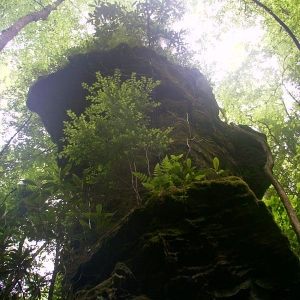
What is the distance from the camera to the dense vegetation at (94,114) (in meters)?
4.42

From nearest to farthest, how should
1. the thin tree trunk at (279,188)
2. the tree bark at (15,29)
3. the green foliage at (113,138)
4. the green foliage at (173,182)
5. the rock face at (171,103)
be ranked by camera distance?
the green foliage at (173,182) < the green foliage at (113,138) < the thin tree trunk at (279,188) < the rock face at (171,103) < the tree bark at (15,29)

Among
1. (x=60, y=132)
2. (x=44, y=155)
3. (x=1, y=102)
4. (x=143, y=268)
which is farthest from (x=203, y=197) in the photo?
(x=1, y=102)

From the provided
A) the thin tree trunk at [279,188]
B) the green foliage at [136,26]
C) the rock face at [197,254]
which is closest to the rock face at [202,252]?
the rock face at [197,254]

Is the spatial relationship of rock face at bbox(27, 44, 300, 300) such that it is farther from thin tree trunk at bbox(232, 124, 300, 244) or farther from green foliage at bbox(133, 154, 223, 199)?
thin tree trunk at bbox(232, 124, 300, 244)

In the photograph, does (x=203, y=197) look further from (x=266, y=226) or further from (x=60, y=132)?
(x=60, y=132)

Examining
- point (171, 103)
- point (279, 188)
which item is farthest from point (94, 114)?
point (279, 188)

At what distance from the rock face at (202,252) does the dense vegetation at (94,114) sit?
22.8 inches

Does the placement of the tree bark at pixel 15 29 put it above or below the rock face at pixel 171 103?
above

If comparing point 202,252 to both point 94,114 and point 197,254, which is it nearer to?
point 197,254

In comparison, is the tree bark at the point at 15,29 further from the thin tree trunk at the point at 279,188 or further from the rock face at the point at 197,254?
the thin tree trunk at the point at 279,188

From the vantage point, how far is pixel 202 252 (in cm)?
304

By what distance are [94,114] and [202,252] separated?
13.1 ft

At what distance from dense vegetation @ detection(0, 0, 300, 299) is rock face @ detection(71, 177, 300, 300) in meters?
0.58

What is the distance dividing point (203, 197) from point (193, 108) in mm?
3369
